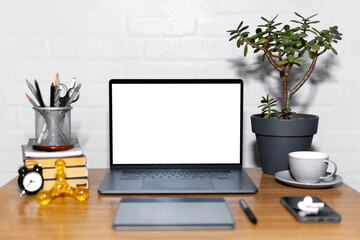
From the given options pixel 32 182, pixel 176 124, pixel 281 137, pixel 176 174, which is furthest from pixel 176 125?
pixel 32 182

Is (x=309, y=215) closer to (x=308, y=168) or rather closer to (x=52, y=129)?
(x=308, y=168)

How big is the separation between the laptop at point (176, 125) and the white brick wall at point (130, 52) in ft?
0.57

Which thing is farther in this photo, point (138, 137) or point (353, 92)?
point (353, 92)

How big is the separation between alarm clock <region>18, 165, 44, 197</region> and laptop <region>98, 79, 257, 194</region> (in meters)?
0.25

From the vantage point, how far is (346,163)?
57.1 inches

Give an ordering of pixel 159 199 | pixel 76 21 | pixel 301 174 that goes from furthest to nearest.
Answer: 1. pixel 76 21
2. pixel 301 174
3. pixel 159 199

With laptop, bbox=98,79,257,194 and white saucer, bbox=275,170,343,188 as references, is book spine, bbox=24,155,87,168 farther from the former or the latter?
white saucer, bbox=275,170,343,188

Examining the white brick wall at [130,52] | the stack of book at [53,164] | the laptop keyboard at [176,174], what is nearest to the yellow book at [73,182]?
the stack of book at [53,164]

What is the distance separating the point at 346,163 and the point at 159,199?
80cm

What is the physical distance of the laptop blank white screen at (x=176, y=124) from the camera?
4.04 ft

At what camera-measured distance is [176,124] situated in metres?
1.24

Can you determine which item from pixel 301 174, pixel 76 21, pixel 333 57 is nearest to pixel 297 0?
pixel 333 57

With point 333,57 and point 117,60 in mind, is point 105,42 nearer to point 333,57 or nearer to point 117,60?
point 117,60

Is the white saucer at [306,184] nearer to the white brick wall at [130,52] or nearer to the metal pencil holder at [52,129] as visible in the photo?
the white brick wall at [130,52]
